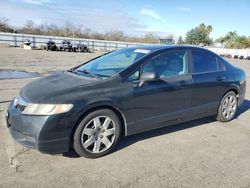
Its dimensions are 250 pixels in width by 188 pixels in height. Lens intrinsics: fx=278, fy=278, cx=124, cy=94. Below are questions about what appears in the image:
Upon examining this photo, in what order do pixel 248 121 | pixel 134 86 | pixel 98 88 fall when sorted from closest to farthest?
pixel 98 88 → pixel 134 86 → pixel 248 121

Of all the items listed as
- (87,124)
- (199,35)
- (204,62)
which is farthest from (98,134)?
(199,35)

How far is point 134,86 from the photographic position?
4.20 m

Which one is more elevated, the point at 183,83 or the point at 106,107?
the point at 183,83

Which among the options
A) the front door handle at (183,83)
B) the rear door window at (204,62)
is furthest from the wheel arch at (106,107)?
the rear door window at (204,62)

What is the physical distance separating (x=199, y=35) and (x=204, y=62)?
72016mm

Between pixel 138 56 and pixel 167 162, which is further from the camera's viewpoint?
pixel 138 56

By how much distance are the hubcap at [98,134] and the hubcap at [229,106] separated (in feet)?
9.55

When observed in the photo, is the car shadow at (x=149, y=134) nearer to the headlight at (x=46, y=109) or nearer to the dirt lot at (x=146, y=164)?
the dirt lot at (x=146, y=164)

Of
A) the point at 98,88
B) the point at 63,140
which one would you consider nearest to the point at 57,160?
the point at 63,140

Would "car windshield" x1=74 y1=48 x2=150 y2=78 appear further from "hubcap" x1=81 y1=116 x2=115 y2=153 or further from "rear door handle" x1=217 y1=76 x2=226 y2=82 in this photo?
"rear door handle" x1=217 y1=76 x2=226 y2=82

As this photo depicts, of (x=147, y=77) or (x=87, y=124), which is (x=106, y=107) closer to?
(x=87, y=124)

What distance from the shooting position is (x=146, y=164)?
3826 mm

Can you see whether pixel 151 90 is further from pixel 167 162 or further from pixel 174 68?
pixel 167 162

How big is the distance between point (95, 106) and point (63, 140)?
24.5 inches
